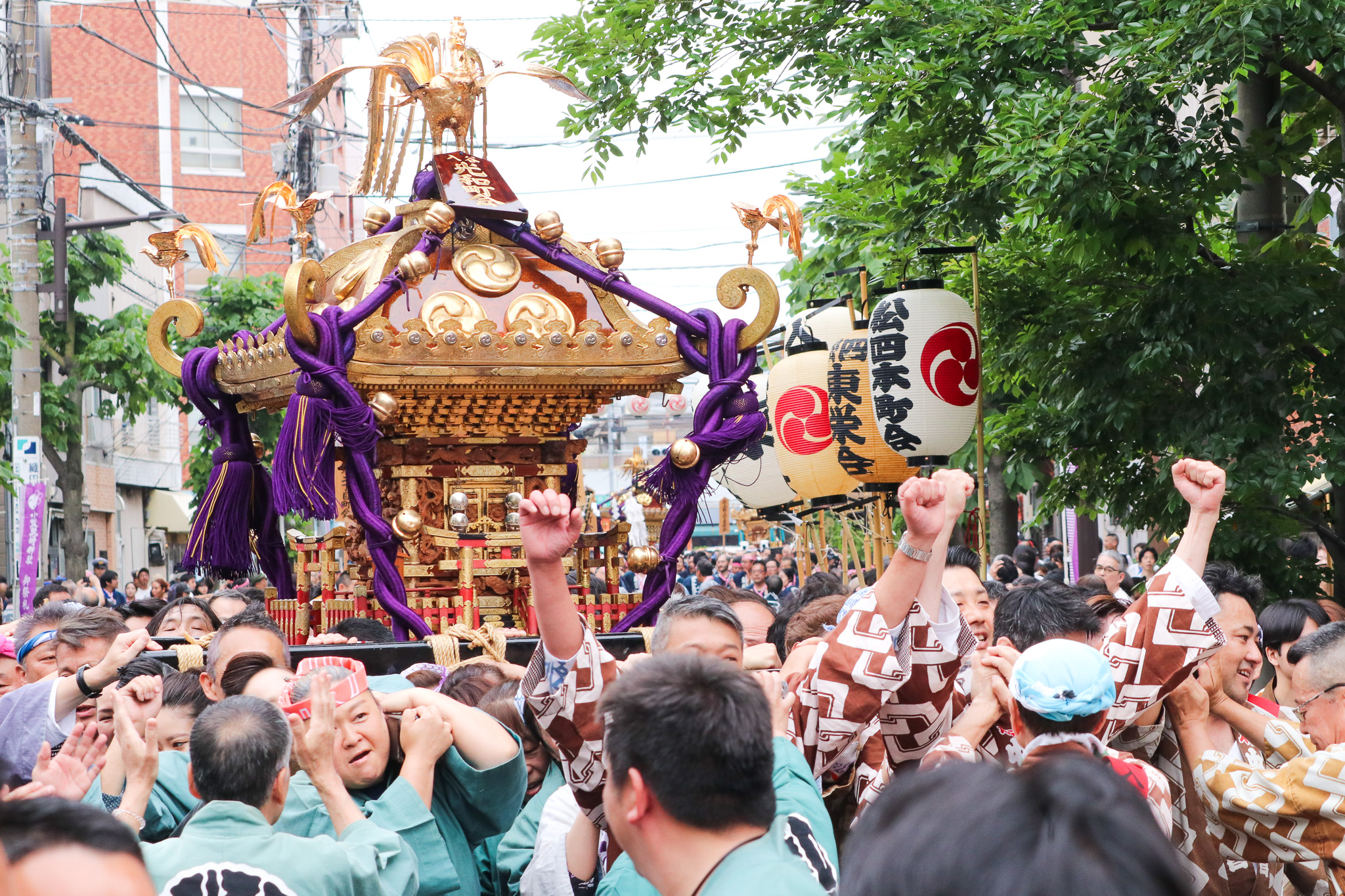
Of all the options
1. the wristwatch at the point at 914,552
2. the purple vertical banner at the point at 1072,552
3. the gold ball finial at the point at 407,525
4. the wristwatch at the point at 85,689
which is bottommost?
the purple vertical banner at the point at 1072,552

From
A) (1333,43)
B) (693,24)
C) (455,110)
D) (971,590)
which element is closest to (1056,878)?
(971,590)

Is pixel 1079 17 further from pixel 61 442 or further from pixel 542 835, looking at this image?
pixel 61 442

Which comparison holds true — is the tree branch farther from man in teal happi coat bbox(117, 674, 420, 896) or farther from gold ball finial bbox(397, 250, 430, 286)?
man in teal happi coat bbox(117, 674, 420, 896)

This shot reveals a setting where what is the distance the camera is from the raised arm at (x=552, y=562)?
2781 millimetres

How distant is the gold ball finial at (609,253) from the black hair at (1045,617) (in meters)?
3.03

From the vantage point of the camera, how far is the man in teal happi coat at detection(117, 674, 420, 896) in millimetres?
2471

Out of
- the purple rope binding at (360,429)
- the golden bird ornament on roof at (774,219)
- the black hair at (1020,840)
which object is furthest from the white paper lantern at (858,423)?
the black hair at (1020,840)

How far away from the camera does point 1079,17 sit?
6.18 m

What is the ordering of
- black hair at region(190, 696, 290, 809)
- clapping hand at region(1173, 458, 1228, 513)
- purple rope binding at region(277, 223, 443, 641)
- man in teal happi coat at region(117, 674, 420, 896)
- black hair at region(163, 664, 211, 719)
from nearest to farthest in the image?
man in teal happi coat at region(117, 674, 420, 896) → black hair at region(190, 696, 290, 809) → clapping hand at region(1173, 458, 1228, 513) → black hair at region(163, 664, 211, 719) → purple rope binding at region(277, 223, 443, 641)

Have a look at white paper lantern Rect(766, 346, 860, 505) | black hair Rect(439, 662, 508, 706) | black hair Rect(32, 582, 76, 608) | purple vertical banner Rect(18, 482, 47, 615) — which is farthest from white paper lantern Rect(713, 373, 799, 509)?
black hair Rect(439, 662, 508, 706)

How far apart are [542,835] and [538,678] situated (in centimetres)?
57

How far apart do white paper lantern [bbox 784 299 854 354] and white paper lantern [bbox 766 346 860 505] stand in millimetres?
57

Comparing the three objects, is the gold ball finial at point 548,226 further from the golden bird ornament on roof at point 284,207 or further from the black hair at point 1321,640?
the black hair at point 1321,640

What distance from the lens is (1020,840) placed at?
1112 mm
